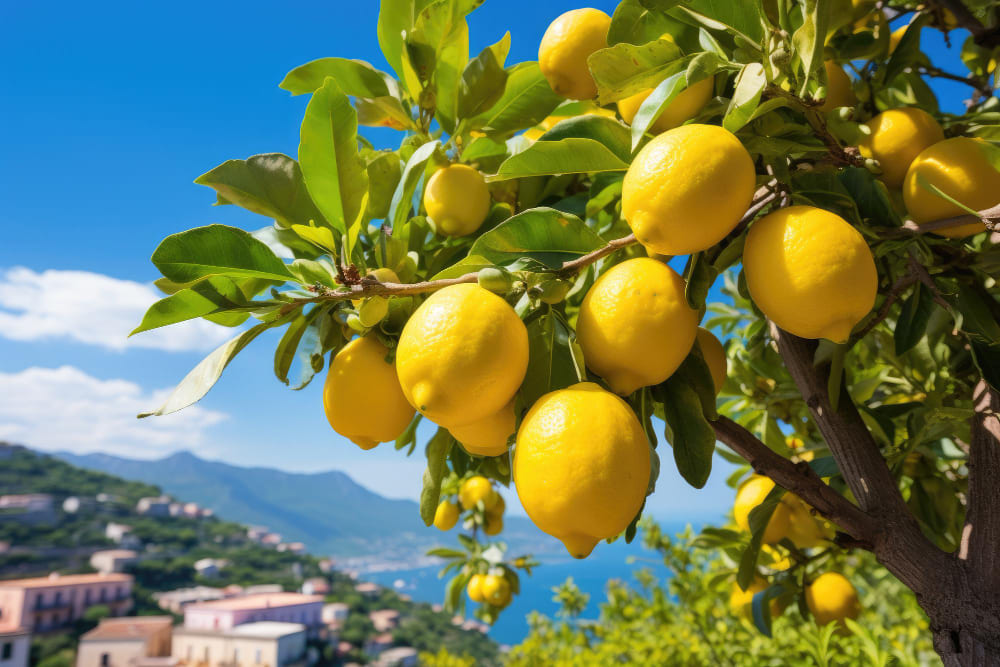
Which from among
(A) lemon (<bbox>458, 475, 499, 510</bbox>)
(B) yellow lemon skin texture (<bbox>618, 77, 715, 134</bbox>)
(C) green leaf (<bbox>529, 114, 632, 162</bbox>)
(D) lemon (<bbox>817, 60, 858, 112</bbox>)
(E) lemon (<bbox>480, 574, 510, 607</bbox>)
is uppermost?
(D) lemon (<bbox>817, 60, 858, 112</bbox>)

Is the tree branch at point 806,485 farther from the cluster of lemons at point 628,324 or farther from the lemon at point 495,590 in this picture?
the lemon at point 495,590

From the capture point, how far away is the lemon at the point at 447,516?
1.52 metres

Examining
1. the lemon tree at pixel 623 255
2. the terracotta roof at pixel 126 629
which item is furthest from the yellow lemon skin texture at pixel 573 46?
the terracotta roof at pixel 126 629

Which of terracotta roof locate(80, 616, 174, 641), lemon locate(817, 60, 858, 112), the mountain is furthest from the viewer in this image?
the mountain

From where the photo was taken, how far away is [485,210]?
73 centimetres

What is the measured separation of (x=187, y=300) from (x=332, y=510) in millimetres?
45069

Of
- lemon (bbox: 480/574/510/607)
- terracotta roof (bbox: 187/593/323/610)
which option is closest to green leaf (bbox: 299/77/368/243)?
lemon (bbox: 480/574/510/607)

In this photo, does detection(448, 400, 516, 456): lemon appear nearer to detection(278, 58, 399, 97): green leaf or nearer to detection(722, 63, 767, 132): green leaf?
detection(722, 63, 767, 132): green leaf

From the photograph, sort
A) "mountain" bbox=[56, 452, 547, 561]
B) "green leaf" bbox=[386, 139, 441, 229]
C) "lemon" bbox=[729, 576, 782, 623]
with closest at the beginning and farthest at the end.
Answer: "green leaf" bbox=[386, 139, 441, 229] < "lemon" bbox=[729, 576, 782, 623] < "mountain" bbox=[56, 452, 547, 561]

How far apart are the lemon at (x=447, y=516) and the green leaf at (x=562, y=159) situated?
1.15 m

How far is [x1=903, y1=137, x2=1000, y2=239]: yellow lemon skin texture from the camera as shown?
1.79ft

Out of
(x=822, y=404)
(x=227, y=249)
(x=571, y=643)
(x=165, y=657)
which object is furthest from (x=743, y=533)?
(x=165, y=657)

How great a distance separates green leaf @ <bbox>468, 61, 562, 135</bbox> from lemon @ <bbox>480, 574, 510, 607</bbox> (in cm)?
150

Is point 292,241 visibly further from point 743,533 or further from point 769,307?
point 743,533
